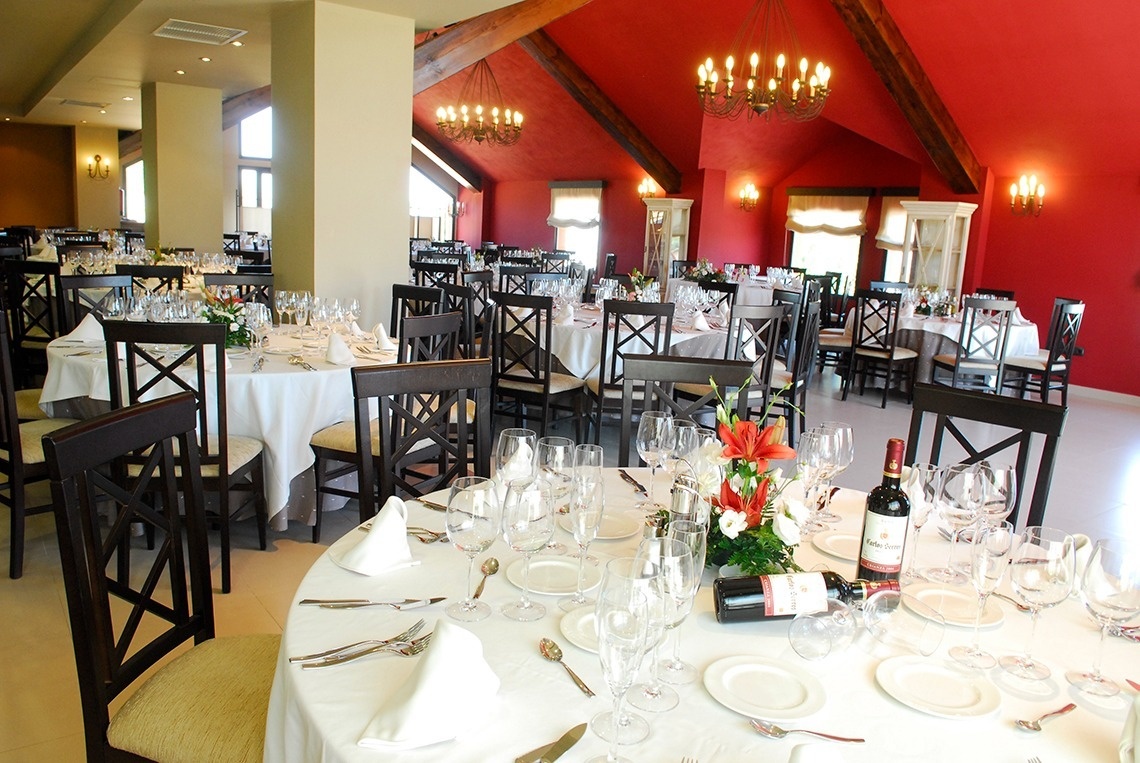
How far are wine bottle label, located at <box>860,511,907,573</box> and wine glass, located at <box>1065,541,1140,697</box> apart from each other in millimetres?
300

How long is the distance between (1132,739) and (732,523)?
640mm

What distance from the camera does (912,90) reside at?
8.71 m

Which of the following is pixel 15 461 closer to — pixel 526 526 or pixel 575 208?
pixel 526 526

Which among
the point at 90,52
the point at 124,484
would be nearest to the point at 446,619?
the point at 124,484

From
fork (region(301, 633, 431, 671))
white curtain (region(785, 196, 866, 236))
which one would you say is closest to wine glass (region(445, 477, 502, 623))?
fork (region(301, 633, 431, 671))

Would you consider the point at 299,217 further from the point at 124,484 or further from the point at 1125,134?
the point at 1125,134

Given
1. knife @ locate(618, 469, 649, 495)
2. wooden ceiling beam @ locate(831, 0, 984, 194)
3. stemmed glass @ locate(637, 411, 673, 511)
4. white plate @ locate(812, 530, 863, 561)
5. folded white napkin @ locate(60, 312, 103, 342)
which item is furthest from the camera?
wooden ceiling beam @ locate(831, 0, 984, 194)

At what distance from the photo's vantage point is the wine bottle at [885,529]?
1507 millimetres

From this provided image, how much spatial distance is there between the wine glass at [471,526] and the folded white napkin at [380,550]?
19 cm

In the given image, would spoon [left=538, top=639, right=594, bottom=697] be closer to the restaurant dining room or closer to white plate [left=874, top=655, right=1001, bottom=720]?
the restaurant dining room

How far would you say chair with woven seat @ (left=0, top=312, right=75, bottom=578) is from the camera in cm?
305

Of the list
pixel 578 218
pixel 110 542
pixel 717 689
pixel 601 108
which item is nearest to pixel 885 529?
pixel 717 689

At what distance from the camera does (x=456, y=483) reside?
5.10 ft

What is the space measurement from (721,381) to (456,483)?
1.32m
